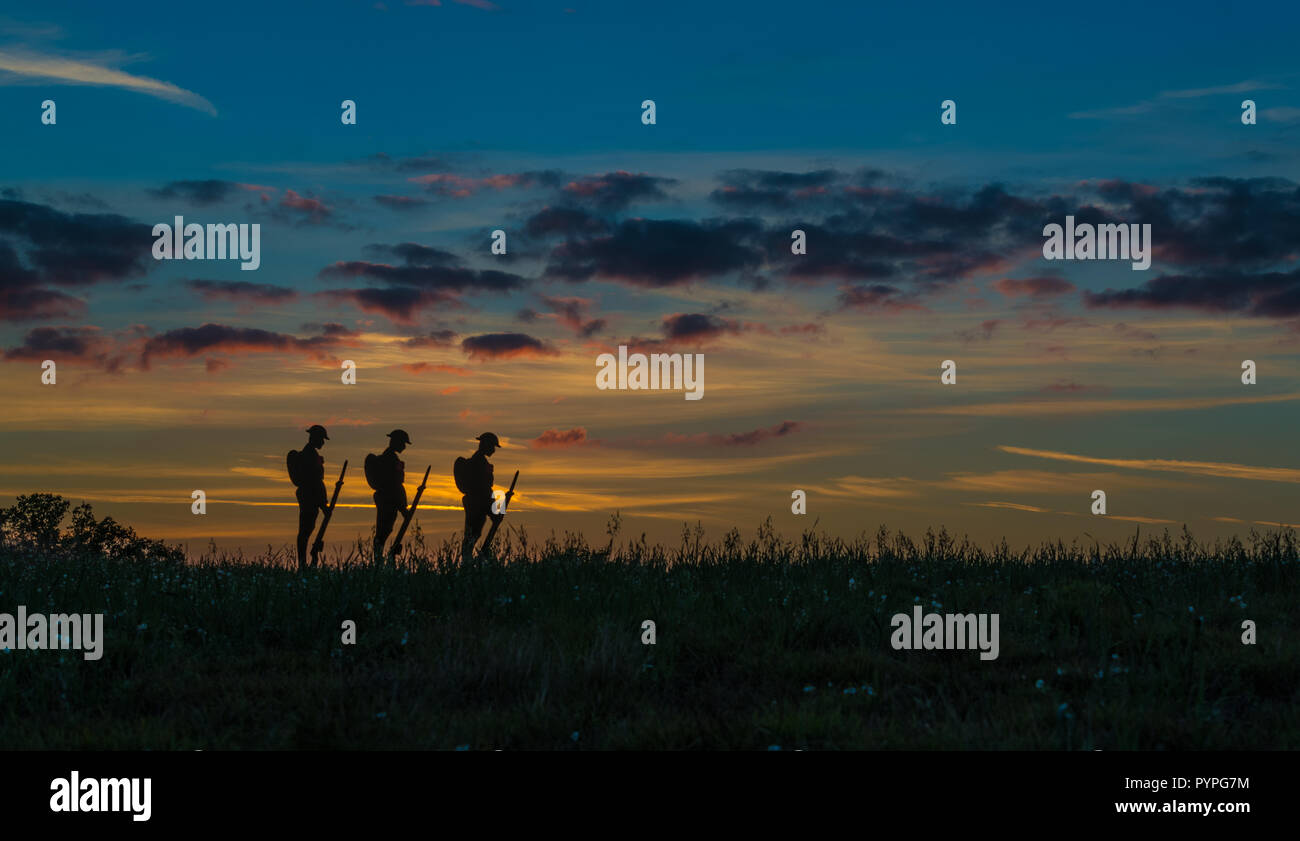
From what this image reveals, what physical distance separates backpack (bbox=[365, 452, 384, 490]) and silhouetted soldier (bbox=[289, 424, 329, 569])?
1.39 metres

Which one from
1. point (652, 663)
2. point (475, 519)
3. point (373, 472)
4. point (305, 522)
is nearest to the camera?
point (652, 663)

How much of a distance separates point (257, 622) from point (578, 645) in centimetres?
384

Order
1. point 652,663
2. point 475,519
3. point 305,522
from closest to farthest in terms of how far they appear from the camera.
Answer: point 652,663
point 475,519
point 305,522

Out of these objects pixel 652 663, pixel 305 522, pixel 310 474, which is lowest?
pixel 652 663

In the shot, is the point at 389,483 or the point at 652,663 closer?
the point at 652,663

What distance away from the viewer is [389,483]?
71.6ft

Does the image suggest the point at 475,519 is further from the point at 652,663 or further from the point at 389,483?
the point at 652,663

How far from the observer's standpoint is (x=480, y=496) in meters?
21.3

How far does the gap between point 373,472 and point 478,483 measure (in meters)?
2.47

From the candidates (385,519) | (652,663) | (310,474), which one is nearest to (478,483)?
(385,519)

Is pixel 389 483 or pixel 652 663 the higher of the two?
pixel 389 483

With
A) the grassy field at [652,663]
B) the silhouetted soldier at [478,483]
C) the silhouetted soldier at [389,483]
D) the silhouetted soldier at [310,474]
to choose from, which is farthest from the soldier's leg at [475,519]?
the grassy field at [652,663]
